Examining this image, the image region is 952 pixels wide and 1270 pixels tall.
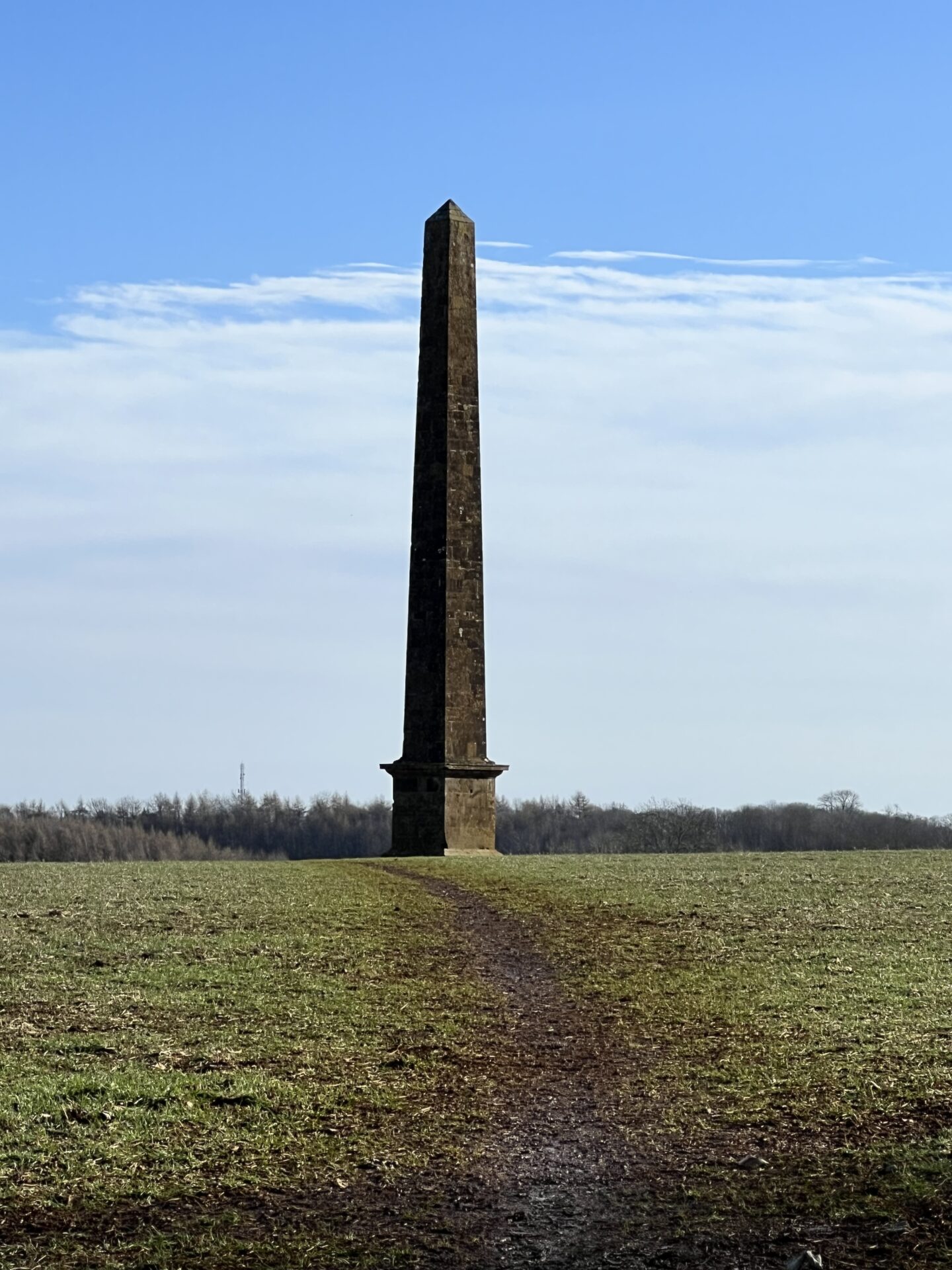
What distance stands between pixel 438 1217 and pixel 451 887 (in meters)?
12.6

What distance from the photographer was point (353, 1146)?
807cm

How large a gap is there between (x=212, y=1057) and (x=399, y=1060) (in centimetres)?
112

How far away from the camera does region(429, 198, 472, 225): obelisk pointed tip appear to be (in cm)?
3011

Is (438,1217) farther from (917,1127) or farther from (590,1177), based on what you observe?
(917,1127)

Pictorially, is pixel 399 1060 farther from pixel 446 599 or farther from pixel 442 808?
pixel 446 599

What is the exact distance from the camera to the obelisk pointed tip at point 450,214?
30109 millimetres

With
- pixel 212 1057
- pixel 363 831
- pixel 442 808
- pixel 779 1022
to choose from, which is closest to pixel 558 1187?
pixel 212 1057

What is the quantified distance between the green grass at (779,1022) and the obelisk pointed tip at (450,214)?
14.1m

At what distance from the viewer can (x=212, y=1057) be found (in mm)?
9844

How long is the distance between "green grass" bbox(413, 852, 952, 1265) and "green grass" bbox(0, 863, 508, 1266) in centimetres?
119

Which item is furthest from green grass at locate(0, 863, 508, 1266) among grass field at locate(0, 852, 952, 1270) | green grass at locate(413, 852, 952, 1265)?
green grass at locate(413, 852, 952, 1265)

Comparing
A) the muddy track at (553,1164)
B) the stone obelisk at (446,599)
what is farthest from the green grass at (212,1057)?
the stone obelisk at (446,599)

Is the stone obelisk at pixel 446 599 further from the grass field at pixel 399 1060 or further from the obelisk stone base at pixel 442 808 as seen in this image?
the grass field at pixel 399 1060

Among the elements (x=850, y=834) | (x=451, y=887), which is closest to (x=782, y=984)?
(x=451, y=887)
